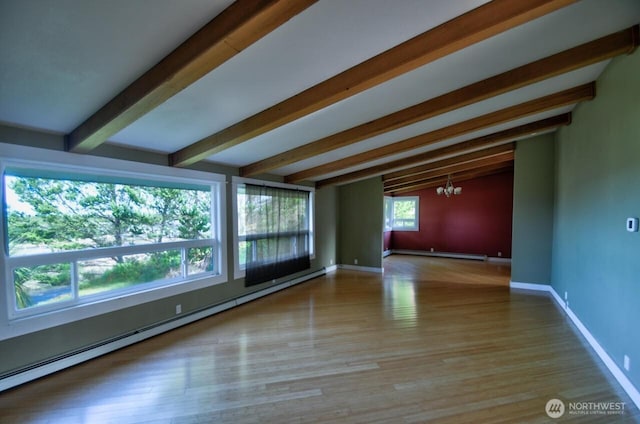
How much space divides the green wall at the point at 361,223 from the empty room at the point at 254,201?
7.59ft

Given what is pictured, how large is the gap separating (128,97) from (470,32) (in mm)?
2274

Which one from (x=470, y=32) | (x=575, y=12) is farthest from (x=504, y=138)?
(x=470, y=32)

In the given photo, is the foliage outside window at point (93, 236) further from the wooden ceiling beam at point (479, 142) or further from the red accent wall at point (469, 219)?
the red accent wall at point (469, 219)

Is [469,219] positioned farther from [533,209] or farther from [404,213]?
[533,209]

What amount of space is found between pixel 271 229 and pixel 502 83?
12.6 ft

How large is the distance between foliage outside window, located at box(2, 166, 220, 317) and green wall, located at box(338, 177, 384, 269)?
13.0ft

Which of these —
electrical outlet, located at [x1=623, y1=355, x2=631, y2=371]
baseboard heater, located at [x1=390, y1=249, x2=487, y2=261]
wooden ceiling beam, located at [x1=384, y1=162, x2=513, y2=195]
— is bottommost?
baseboard heater, located at [x1=390, y1=249, x2=487, y2=261]

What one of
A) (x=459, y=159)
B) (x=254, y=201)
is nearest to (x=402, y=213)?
(x=459, y=159)

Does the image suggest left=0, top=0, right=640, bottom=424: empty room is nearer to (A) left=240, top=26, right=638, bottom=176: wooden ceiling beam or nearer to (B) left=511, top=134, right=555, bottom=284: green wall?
(A) left=240, top=26, right=638, bottom=176: wooden ceiling beam

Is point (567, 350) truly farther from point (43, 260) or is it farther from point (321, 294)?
point (43, 260)

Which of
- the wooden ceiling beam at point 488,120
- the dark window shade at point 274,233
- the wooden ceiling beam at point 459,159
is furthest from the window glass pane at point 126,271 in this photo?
the wooden ceiling beam at point 459,159

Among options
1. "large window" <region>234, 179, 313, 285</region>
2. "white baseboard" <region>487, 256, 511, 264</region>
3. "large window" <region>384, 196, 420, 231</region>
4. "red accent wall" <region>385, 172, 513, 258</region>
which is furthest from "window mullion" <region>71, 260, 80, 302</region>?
"white baseboard" <region>487, 256, 511, 264</region>

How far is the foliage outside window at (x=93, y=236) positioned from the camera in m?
2.37

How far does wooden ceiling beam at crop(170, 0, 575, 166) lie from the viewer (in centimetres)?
153
